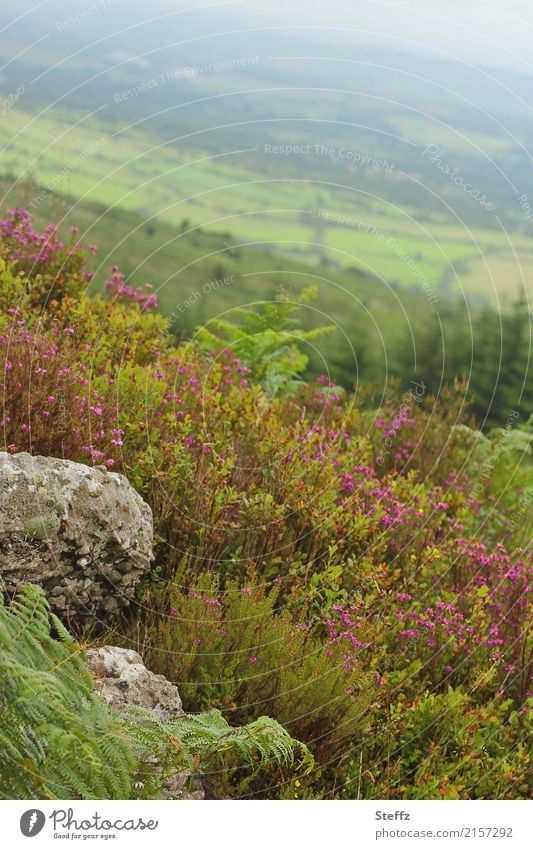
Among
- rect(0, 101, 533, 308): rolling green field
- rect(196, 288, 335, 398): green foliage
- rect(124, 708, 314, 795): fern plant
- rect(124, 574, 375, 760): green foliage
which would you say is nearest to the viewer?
rect(124, 708, 314, 795): fern plant

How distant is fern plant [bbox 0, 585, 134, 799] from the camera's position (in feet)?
10.5

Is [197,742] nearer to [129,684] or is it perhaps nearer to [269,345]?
[129,684]

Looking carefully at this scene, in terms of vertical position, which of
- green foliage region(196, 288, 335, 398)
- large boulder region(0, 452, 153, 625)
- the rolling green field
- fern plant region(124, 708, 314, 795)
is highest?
the rolling green field

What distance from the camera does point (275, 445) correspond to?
5543 millimetres

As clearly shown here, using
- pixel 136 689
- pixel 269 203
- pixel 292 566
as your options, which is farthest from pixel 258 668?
pixel 269 203

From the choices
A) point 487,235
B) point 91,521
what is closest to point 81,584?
point 91,521

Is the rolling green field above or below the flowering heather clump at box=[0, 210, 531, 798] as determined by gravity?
above

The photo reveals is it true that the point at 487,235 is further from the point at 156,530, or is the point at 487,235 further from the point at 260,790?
the point at 260,790

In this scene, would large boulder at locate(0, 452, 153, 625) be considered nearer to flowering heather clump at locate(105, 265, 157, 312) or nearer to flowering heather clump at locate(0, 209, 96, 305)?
flowering heather clump at locate(105, 265, 157, 312)

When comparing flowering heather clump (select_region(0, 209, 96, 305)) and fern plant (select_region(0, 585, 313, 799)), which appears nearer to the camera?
fern plant (select_region(0, 585, 313, 799))

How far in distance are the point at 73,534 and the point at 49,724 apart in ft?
3.64

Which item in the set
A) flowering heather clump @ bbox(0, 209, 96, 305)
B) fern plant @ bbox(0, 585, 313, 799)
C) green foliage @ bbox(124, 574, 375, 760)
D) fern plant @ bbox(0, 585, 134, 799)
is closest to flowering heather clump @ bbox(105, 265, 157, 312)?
flowering heather clump @ bbox(0, 209, 96, 305)

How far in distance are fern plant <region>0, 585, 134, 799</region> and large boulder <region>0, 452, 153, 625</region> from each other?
0.50m
